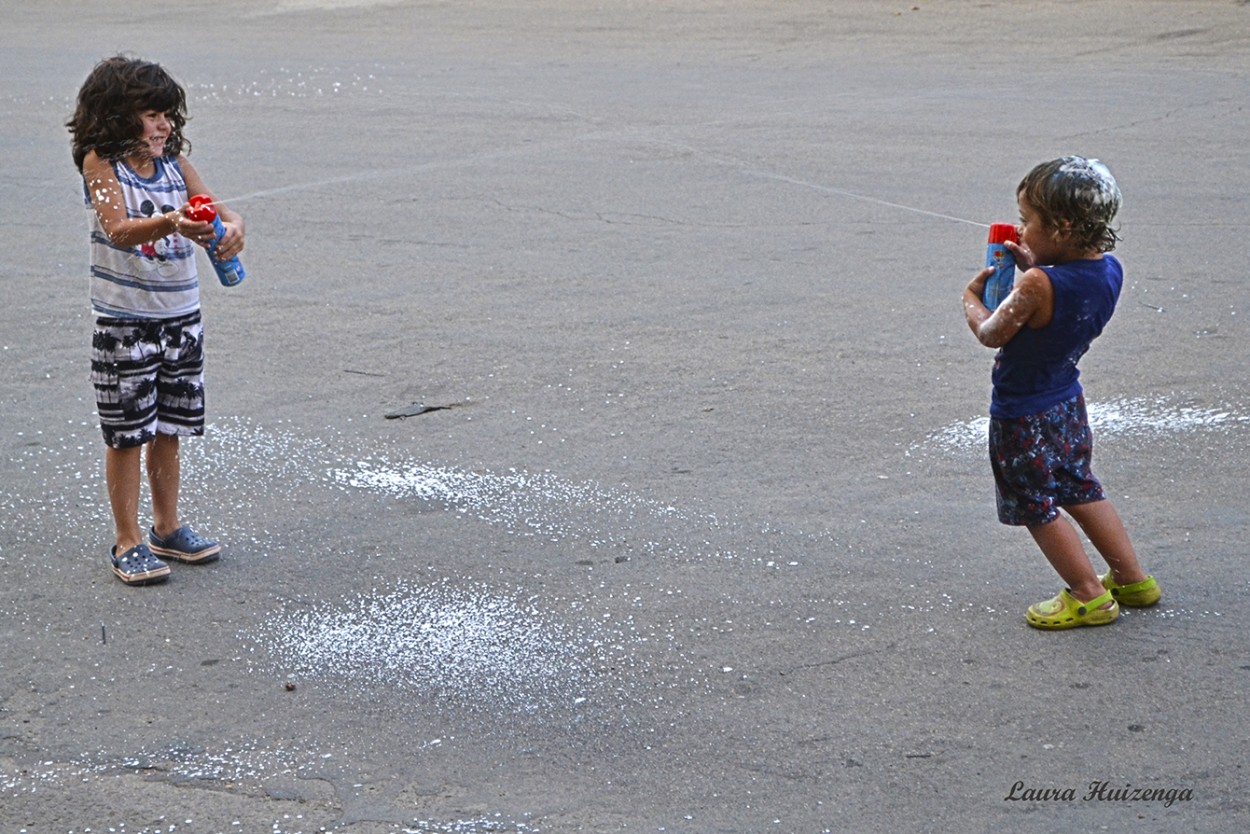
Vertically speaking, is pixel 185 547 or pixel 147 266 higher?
pixel 147 266

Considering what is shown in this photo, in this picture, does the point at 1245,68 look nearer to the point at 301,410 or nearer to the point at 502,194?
the point at 502,194

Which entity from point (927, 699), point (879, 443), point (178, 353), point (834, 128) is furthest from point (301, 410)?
point (834, 128)

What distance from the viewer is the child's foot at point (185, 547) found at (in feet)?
15.3

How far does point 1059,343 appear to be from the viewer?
3.89 m

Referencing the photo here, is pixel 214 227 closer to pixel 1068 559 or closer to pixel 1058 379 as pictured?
pixel 1058 379

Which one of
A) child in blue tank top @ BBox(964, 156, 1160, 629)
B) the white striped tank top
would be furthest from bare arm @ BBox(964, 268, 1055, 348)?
the white striped tank top

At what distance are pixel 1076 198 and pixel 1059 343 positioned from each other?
0.38 m

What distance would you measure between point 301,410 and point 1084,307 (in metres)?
3.33

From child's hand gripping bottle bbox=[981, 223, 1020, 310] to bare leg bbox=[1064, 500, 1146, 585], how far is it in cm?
60

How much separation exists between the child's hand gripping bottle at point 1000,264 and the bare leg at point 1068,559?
24.1 inches

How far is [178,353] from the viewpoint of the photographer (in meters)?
4.48

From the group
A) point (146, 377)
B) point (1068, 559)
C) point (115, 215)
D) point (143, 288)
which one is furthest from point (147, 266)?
point (1068, 559)

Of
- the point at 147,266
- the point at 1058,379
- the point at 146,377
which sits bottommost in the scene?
the point at 146,377

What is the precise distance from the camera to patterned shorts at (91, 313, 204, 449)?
4402 millimetres
